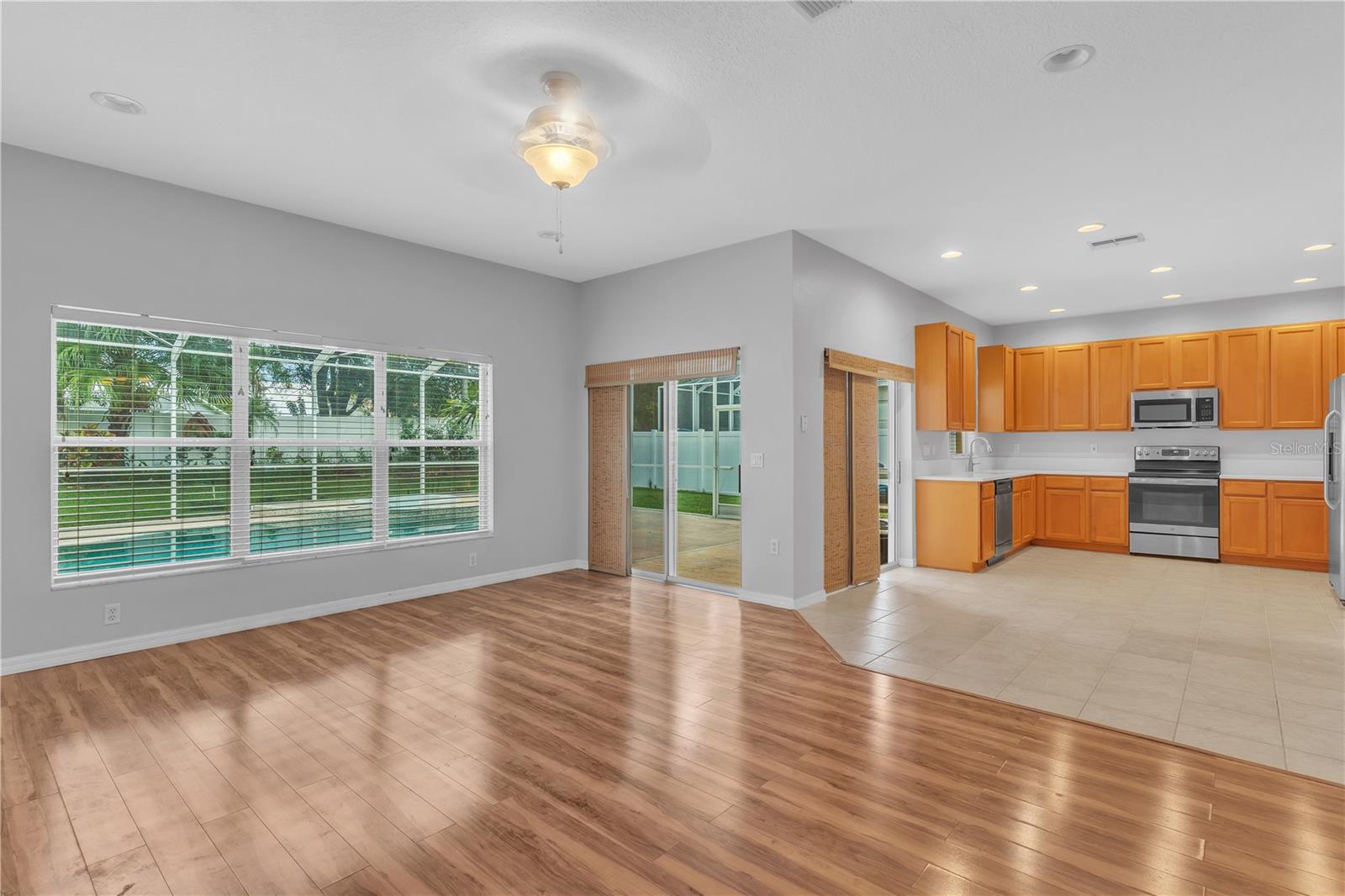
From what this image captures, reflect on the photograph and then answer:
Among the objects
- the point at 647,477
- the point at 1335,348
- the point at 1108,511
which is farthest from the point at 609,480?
the point at 1335,348

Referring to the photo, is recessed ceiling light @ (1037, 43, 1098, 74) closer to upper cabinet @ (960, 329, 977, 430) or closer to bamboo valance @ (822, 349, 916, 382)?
bamboo valance @ (822, 349, 916, 382)

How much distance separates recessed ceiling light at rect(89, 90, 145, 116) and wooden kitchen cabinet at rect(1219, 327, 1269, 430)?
30.9ft

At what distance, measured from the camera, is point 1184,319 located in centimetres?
730

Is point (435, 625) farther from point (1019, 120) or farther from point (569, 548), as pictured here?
point (1019, 120)

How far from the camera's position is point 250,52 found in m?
2.71

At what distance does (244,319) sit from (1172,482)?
8789 millimetres

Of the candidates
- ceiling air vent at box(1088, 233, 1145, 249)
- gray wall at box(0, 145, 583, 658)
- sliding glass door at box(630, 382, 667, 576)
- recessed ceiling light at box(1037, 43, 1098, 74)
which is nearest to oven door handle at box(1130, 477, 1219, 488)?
ceiling air vent at box(1088, 233, 1145, 249)

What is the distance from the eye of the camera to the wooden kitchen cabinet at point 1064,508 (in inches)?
298

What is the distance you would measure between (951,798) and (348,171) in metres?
4.44

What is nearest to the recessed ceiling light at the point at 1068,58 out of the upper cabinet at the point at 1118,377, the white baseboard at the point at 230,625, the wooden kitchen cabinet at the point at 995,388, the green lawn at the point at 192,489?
the upper cabinet at the point at 1118,377

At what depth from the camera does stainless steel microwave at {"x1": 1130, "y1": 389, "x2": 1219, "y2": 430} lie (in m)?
7.01

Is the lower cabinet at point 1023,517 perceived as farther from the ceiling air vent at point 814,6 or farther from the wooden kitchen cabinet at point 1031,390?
the ceiling air vent at point 814,6

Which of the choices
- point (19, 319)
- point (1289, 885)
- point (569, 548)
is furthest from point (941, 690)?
point (19, 319)

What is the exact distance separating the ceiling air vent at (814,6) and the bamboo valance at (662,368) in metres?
2.96
